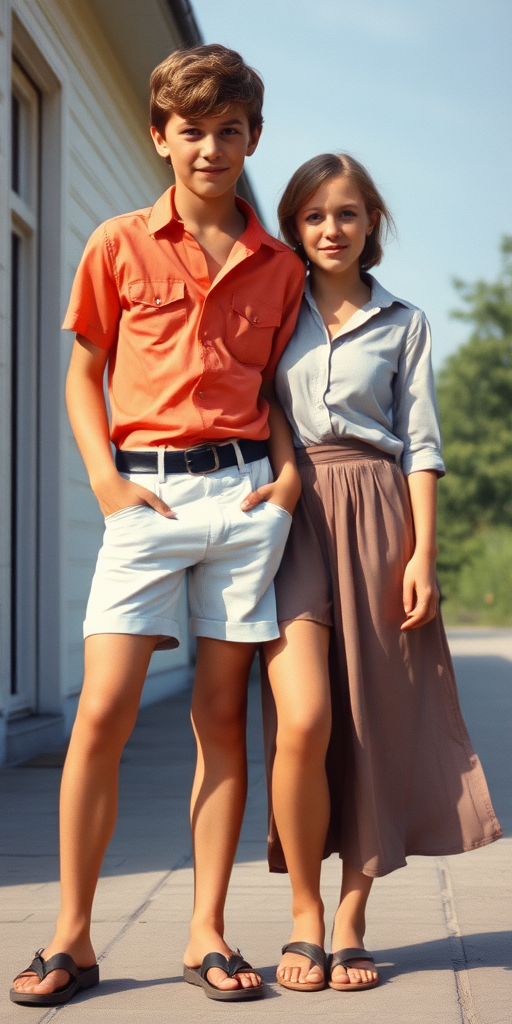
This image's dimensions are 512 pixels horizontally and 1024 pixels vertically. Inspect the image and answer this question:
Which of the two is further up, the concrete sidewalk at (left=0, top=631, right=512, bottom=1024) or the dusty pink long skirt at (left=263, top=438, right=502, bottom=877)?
the dusty pink long skirt at (left=263, top=438, right=502, bottom=877)

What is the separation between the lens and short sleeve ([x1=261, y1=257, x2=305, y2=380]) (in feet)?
9.09

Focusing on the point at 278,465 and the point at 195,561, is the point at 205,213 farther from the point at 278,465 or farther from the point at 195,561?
the point at 195,561

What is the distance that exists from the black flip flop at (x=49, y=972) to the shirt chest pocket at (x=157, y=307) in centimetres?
127

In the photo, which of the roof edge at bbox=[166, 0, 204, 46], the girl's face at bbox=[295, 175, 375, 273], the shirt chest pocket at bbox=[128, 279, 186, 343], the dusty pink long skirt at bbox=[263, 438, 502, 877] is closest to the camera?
the shirt chest pocket at bbox=[128, 279, 186, 343]

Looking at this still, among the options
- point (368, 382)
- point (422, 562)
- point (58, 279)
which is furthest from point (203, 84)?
point (58, 279)

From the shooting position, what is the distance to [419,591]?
272 cm

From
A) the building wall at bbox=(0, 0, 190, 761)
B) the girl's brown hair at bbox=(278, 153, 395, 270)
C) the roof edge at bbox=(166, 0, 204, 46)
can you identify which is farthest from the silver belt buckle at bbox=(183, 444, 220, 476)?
the roof edge at bbox=(166, 0, 204, 46)

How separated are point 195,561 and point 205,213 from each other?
76 cm

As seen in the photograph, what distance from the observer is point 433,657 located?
2.83 metres

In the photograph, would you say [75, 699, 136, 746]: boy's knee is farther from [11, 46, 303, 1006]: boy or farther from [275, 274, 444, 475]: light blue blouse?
[275, 274, 444, 475]: light blue blouse

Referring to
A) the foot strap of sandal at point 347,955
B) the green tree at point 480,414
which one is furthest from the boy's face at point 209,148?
the green tree at point 480,414

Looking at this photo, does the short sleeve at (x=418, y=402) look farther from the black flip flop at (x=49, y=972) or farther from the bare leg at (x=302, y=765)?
the black flip flop at (x=49, y=972)

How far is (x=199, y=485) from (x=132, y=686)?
44 cm

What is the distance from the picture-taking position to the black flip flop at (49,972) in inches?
93.3
